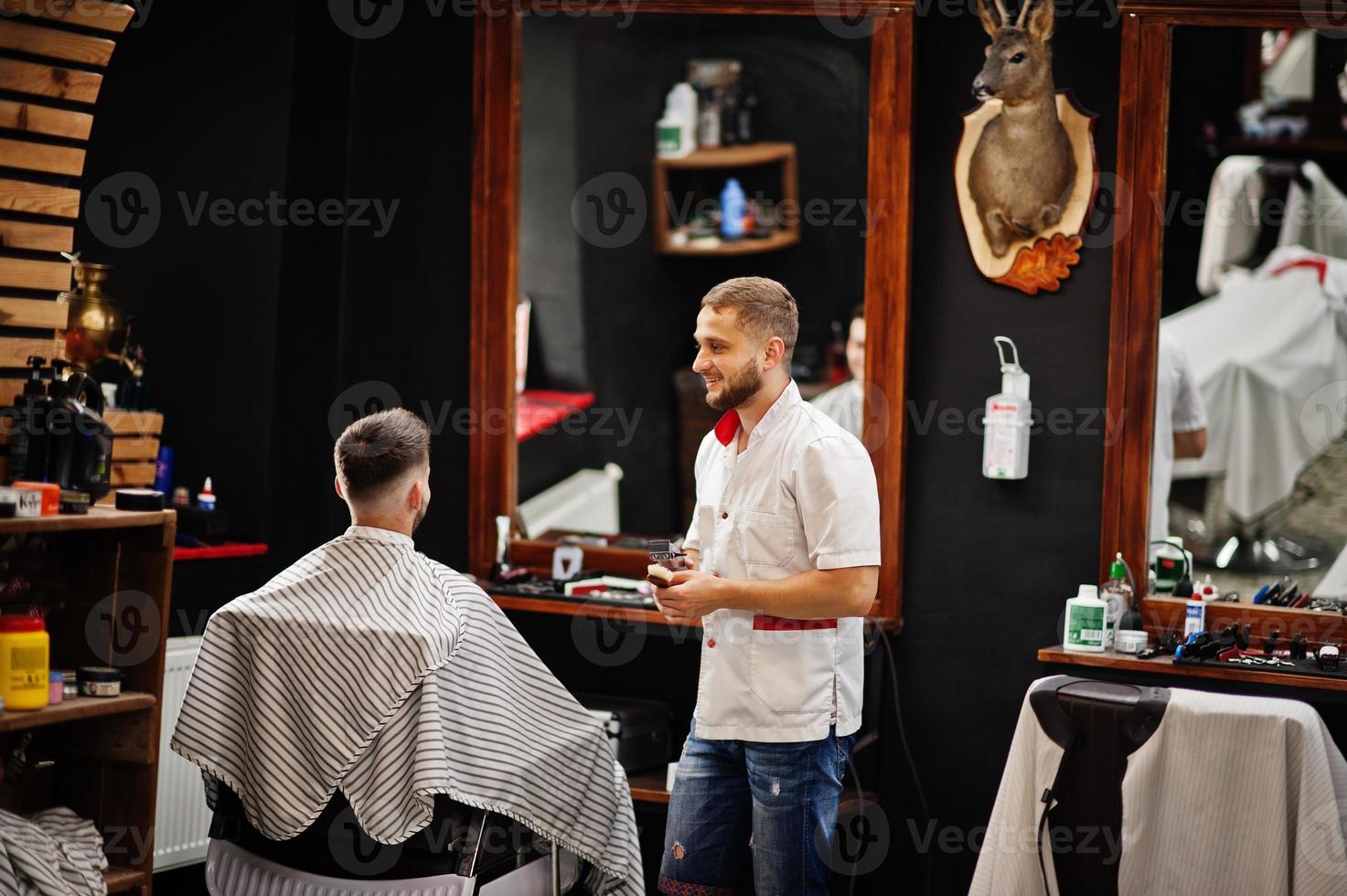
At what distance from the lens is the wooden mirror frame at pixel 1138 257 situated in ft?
10.2

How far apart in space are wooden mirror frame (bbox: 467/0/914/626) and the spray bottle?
8.6 inches

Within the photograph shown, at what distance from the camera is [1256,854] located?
2.16 metres

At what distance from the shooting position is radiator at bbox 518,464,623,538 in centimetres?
377

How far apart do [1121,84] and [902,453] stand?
100 centimetres

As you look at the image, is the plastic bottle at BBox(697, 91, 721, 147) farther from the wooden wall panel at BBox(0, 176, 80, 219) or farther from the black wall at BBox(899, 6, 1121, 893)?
the wooden wall panel at BBox(0, 176, 80, 219)

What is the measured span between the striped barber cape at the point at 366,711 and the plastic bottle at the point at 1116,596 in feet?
4.17

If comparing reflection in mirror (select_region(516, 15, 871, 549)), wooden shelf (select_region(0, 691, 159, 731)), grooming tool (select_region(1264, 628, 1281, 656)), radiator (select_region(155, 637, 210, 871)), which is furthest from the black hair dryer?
grooming tool (select_region(1264, 628, 1281, 656))

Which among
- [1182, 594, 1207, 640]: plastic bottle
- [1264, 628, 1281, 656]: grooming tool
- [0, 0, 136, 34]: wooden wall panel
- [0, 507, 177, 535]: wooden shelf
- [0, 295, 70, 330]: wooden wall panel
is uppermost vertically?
[0, 0, 136, 34]: wooden wall panel

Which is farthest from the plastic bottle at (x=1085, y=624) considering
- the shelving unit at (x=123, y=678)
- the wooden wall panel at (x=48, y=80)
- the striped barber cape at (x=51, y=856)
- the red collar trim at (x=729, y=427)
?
the wooden wall panel at (x=48, y=80)

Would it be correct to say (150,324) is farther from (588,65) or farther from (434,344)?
(588,65)

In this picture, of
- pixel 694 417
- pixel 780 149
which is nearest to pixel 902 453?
pixel 694 417

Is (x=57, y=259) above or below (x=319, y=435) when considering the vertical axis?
above

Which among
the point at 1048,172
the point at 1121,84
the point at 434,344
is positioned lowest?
the point at 434,344

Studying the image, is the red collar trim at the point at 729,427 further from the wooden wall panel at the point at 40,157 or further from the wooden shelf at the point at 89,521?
the wooden wall panel at the point at 40,157
